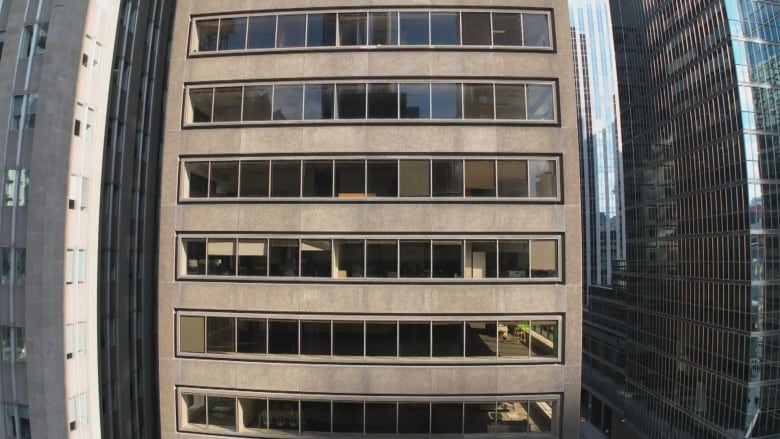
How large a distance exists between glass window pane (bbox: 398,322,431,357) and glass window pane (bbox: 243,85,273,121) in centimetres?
1090

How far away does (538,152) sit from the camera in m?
17.2

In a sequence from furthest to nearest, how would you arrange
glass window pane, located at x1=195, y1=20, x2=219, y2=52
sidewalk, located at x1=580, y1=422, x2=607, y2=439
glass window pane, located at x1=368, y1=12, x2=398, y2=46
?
sidewalk, located at x1=580, y1=422, x2=607, y2=439 → glass window pane, located at x1=195, y1=20, x2=219, y2=52 → glass window pane, located at x1=368, y1=12, x2=398, y2=46

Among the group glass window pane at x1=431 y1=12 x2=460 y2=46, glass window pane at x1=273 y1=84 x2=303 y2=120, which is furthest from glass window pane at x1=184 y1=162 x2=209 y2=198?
glass window pane at x1=431 y1=12 x2=460 y2=46

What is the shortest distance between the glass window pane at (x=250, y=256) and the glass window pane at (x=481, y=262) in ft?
28.6

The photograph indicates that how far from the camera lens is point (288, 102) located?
58.5 ft

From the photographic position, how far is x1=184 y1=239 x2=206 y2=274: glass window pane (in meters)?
17.8

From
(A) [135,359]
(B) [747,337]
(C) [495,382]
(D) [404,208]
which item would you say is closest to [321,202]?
(D) [404,208]

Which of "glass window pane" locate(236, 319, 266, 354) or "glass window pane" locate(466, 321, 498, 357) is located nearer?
"glass window pane" locate(466, 321, 498, 357)

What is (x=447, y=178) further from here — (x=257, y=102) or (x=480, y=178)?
(x=257, y=102)

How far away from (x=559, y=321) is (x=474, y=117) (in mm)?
9326

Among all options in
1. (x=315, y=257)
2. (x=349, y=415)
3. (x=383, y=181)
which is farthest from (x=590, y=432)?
(x=383, y=181)

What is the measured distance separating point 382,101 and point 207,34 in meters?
8.74

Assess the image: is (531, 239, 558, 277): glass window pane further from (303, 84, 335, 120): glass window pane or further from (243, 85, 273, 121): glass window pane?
(243, 85, 273, 121): glass window pane

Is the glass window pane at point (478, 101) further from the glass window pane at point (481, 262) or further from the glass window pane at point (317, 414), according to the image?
the glass window pane at point (317, 414)
